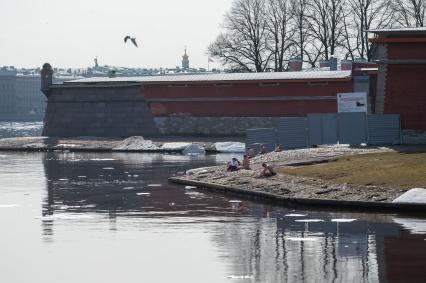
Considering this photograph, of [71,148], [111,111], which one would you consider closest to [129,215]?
[71,148]

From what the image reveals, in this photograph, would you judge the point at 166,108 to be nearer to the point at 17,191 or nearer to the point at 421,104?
the point at 421,104

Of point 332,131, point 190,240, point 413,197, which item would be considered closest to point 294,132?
point 332,131

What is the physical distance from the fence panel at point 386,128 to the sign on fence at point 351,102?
15.8ft

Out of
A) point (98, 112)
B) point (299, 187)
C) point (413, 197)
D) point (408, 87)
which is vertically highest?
point (408, 87)

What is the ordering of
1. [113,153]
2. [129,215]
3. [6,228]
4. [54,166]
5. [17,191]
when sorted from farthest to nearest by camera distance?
[113,153], [54,166], [17,191], [129,215], [6,228]

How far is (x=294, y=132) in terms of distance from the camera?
59594 millimetres

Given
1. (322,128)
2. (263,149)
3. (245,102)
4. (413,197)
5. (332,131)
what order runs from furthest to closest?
1. (245,102)
2. (322,128)
3. (332,131)
4. (263,149)
5. (413,197)

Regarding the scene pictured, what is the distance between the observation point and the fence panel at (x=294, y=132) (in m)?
59.4

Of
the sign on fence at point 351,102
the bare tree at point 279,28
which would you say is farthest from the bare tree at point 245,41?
the sign on fence at point 351,102

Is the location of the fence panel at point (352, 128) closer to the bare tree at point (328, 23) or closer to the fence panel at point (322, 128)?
the fence panel at point (322, 128)

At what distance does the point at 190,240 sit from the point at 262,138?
112ft

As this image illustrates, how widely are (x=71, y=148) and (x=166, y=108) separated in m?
7.67

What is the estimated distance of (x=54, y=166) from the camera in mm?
61281

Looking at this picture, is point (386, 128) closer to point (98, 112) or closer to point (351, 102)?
point (351, 102)
